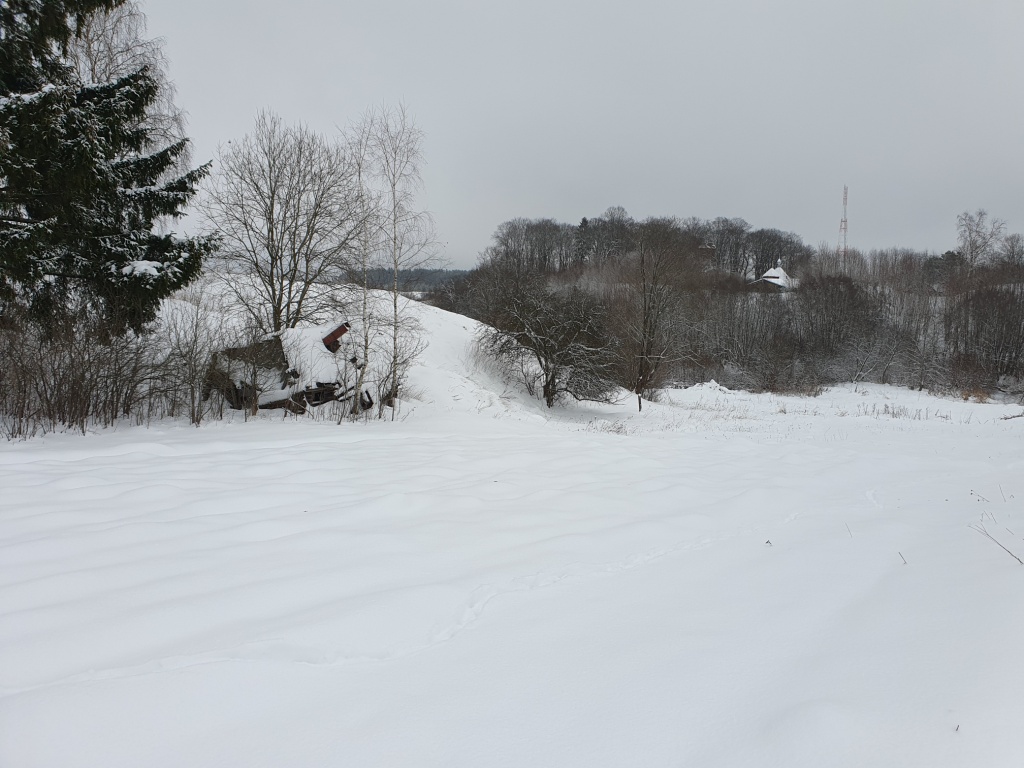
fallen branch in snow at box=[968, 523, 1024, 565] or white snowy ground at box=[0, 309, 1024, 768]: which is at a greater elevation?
fallen branch in snow at box=[968, 523, 1024, 565]

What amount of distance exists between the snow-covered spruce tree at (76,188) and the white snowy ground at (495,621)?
5234 millimetres

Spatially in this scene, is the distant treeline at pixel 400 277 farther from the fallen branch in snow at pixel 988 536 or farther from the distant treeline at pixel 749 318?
the fallen branch in snow at pixel 988 536

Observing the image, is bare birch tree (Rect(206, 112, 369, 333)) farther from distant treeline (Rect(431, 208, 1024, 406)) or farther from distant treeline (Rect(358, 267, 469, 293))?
distant treeline (Rect(431, 208, 1024, 406))

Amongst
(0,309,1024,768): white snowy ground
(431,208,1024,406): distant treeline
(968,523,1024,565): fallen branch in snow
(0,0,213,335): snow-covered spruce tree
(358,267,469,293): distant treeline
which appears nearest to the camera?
(0,309,1024,768): white snowy ground

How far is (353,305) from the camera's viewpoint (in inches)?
559

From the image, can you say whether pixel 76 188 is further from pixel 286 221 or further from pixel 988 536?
pixel 988 536

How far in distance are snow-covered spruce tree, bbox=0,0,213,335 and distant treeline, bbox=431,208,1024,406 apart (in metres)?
13.3

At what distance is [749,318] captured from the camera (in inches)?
1820

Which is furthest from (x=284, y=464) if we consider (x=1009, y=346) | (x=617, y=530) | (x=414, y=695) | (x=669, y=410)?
(x=1009, y=346)

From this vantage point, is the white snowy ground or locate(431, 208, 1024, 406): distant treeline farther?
locate(431, 208, 1024, 406): distant treeline

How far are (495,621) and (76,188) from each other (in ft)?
33.2

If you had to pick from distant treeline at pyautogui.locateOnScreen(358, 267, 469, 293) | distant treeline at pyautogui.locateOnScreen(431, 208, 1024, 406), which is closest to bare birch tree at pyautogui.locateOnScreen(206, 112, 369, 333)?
distant treeline at pyautogui.locateOnScreen(358, 267, 469, 293)

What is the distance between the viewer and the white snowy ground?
1.68 m

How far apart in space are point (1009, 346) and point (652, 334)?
29617mm
